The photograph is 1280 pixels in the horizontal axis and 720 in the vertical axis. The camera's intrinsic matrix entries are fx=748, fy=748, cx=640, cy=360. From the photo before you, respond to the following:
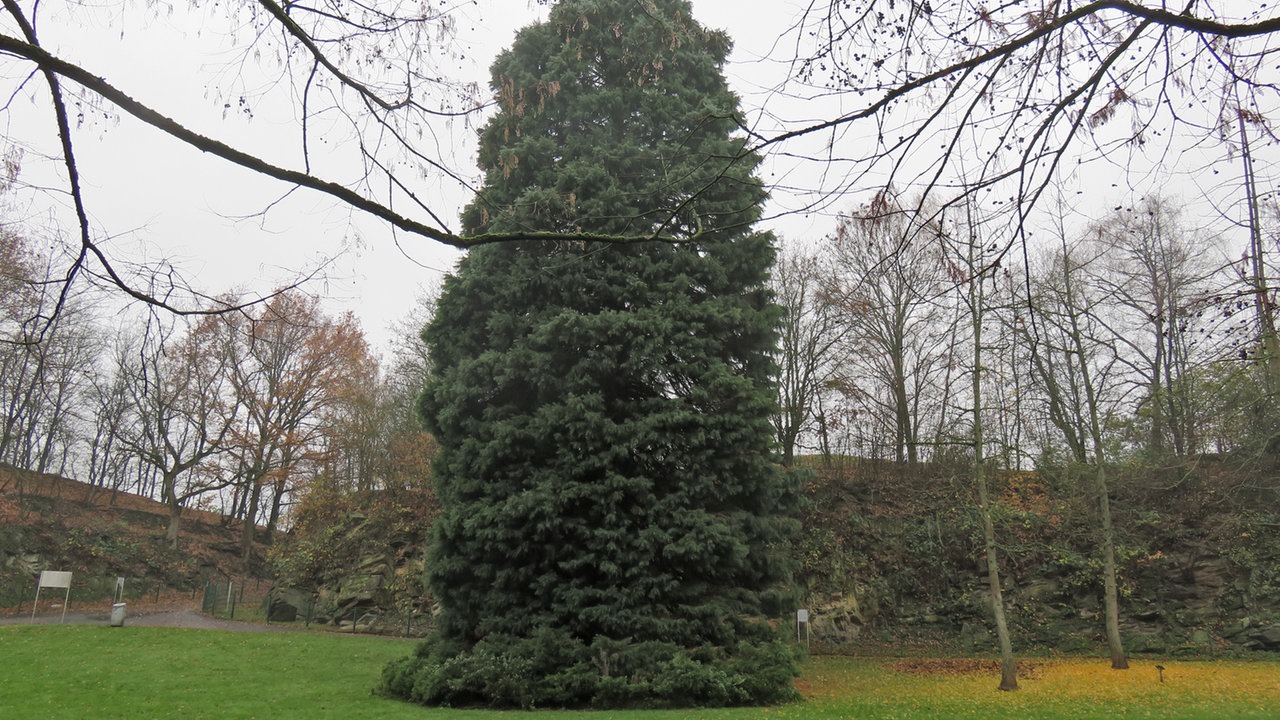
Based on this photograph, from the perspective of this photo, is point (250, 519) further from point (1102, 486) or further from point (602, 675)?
point (1102, 486)

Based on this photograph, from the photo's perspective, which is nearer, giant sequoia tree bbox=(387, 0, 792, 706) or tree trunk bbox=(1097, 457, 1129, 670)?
giant sequoia tree bbox=(387, 0, 792, 706)

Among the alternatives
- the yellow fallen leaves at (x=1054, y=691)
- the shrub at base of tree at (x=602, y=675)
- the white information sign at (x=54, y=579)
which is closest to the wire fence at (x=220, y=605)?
the white information sign at (x=54, y=579)

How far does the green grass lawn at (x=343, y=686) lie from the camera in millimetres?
10219

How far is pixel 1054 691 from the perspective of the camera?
1270 cm

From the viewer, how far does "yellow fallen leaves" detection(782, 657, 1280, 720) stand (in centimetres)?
1054

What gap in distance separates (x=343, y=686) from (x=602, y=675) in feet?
Result: 16.0

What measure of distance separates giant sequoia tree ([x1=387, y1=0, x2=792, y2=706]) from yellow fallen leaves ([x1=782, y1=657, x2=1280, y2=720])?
2029 mm

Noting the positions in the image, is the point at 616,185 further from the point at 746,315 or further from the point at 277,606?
the point at 277,606

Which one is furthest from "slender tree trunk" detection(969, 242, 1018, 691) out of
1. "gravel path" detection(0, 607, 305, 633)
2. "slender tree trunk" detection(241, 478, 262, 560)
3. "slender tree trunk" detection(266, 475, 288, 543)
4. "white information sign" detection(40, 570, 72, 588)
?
"slender tree trunk" detection(266, 475, 288, 543)

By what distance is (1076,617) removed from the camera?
18.6 metres

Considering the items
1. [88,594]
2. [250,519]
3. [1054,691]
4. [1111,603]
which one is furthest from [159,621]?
[1111,603]

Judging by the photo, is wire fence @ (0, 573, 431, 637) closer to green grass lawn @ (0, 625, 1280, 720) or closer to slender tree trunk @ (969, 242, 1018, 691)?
green grass lawn @ (0, 625, 1280, 720)

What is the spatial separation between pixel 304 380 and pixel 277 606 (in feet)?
29.0

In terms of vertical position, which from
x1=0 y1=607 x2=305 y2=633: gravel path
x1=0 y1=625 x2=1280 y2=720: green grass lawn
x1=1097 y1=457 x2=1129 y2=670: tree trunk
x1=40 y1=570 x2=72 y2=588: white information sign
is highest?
x1=1097 y1=457 x2=1129 y2=670: tree trunk
